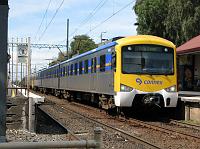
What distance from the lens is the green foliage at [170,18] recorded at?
120 feet

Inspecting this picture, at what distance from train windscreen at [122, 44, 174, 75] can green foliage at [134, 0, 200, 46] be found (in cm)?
2133

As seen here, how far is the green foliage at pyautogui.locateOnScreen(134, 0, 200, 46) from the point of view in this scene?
36.7 meters

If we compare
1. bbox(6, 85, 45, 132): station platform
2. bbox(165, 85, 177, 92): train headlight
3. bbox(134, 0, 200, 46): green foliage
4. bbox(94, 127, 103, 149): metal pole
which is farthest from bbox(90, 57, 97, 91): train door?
bbox(134, 0, 200, 46): green foliage

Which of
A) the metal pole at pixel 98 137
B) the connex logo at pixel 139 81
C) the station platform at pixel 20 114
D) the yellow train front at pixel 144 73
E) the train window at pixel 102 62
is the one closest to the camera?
the metal pole at pixel 98 137

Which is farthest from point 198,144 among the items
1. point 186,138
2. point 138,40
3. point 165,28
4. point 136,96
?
point 165,28

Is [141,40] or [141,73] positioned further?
[141,40]

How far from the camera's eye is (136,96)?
15.2 metres

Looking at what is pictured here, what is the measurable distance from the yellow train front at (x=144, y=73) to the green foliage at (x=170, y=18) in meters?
21.4

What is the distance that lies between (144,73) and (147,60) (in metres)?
0.50

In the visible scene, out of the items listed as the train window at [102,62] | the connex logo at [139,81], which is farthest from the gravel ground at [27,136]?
the train window at [102,62]

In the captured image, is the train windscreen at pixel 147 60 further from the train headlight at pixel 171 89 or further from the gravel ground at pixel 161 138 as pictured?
the gravel ground at pixel 161 138

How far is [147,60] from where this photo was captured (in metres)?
15.4

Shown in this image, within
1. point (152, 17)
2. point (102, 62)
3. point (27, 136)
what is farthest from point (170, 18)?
point (27, 136)

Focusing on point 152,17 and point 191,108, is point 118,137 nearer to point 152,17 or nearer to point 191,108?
point 191,108
